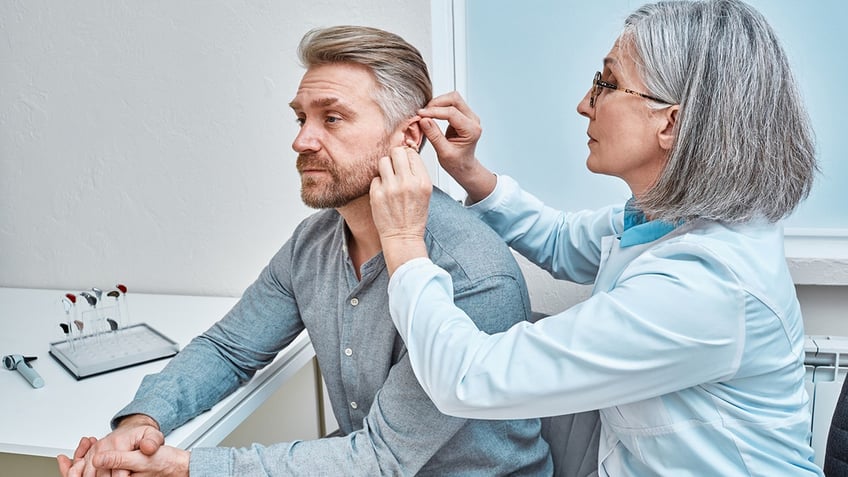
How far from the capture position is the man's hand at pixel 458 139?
1.21 meters

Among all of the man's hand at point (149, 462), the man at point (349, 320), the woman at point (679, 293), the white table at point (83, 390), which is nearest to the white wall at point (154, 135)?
the white table at point (83, 390)

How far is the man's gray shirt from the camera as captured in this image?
1001 millimetres

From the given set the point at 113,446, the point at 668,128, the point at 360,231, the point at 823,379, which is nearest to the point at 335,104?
the point at 360,231

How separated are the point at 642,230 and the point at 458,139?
0.42 metres

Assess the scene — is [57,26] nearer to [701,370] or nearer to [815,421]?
[701,370]

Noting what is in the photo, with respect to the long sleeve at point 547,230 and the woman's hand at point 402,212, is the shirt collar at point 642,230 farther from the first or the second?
the woman's hand at point 402,212

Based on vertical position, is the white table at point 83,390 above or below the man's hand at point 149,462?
below

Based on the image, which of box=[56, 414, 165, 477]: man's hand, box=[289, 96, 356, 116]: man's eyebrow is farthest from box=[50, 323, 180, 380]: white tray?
box=[289, 96, 356, 116]: man's eyebrow

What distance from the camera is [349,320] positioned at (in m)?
1.16

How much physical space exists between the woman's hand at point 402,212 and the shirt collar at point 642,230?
32 cm

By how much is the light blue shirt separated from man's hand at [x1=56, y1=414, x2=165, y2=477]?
405 mm

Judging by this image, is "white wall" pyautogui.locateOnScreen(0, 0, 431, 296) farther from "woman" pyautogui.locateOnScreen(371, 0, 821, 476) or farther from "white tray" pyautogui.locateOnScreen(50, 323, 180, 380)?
"woman" pyautogui.locateOnScreen(371, 0, 821, 476)

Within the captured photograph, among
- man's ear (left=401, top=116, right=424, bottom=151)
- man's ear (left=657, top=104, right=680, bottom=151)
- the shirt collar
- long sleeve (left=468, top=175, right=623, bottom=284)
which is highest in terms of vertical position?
man's ear (left=657, top=104, right=680, bottom=151)

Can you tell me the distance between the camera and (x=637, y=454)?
98 cm
